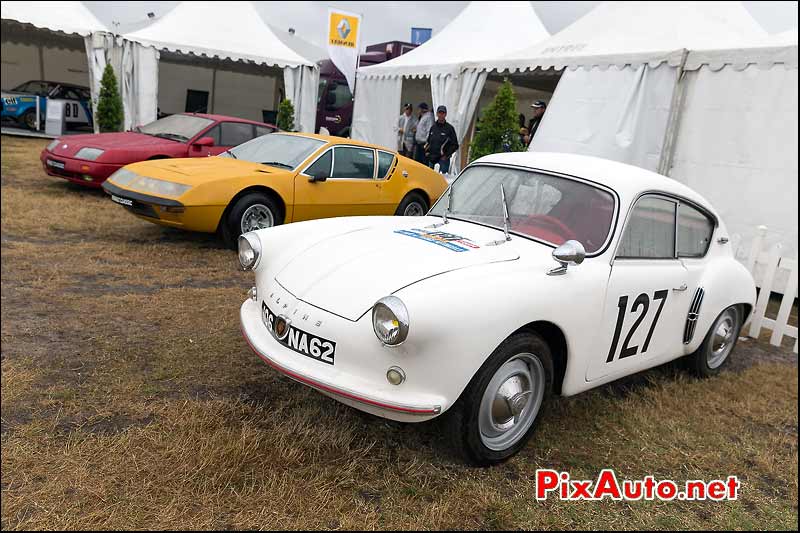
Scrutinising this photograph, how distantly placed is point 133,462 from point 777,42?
27.7 feet

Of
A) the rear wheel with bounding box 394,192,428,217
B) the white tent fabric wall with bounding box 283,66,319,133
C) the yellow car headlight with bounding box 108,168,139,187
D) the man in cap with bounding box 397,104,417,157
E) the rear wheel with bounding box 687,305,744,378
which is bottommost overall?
the rear wheel with bounding box 687,305,744,378

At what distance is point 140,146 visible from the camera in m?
8.63

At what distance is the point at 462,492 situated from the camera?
275 cm

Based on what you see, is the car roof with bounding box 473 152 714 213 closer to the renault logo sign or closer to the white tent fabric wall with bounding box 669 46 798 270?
the white tent fabric wall with bounding box 669 46 798 270

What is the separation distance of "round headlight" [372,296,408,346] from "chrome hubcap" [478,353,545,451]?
574 millimetres

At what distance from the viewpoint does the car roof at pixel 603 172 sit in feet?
11.9

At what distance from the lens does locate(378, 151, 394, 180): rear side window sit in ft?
25.2

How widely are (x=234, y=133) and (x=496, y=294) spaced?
24.8ft

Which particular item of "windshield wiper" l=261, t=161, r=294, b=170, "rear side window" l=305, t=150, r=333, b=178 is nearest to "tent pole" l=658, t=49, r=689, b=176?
"rear side window" l=305, t=150, r=333, b=178

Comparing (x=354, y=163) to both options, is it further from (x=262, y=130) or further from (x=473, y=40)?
(x=473, y=40)

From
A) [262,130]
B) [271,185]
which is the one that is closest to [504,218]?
[271,185]

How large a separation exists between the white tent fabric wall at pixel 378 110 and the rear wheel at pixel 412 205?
22.8 feet

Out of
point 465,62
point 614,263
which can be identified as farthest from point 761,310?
point 465,62

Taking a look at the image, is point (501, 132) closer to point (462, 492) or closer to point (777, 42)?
point (777, 42)
